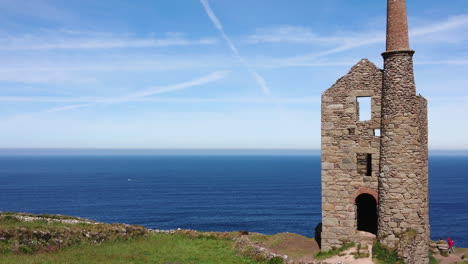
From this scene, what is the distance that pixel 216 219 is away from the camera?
79.2 metres

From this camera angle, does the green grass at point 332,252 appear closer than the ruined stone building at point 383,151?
No

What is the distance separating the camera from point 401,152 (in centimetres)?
2088

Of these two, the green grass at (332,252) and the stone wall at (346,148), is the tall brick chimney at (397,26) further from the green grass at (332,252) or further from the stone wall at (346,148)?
the green grass at (332,252)

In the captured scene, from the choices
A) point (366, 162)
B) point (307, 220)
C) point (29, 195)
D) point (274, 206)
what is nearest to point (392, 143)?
point (366, 162)

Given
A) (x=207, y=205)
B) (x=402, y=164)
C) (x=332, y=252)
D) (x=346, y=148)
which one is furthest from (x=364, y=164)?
(x=207, y=205)

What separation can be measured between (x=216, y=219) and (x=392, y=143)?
6149 cm

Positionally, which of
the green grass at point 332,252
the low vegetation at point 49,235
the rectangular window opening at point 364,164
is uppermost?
the rectangular window opening at point 364,164

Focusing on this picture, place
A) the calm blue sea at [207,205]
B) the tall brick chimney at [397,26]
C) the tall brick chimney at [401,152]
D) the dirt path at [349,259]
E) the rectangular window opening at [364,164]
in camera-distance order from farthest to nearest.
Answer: the calm blue sea at [207,205], the rectangular window opening at [364,164], the tall brick chimney at [397,26], the tall brick chimney at [401,152], the dirt path at [349,259]

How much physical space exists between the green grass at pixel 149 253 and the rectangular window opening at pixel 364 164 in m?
7.92

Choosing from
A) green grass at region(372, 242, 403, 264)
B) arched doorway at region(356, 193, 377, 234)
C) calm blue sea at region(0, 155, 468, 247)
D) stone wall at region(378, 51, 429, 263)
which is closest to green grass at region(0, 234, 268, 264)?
green grass at region(372, 242, 403, 264)

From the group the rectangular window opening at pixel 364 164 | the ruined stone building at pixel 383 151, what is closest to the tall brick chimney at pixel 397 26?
the ruined stone building at pixel 383 151

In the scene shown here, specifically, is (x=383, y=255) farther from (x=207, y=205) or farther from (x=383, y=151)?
(x=207, y=205)

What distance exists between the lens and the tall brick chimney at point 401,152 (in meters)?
20.8

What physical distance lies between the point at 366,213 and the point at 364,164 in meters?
4.78
